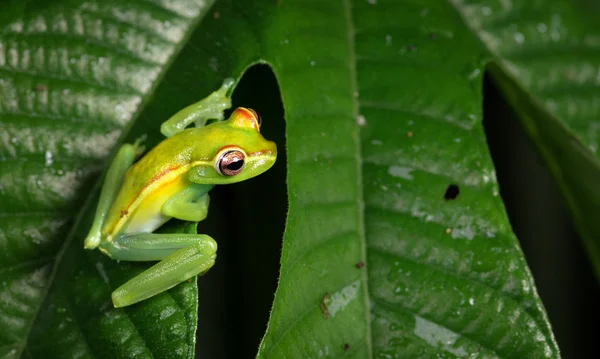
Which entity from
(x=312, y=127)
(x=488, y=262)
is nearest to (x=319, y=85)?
(x=312, y=127)

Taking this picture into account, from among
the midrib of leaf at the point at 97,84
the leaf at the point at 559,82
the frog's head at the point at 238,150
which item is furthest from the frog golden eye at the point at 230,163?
the leaf at the point at 559,82

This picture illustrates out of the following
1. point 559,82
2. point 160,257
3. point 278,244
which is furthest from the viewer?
point 278,244

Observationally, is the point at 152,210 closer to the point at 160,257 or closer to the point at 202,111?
the point at 160,257

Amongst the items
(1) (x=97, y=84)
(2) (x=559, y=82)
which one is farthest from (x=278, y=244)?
(2) (x=559, y=82)

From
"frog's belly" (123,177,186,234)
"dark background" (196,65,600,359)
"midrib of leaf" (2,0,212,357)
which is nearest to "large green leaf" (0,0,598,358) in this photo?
"midrib of leaf" (2,0,212,357)

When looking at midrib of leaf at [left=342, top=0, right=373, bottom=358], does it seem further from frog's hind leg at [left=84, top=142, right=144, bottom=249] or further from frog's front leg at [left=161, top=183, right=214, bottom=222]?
frog's hind leg at [left=84, top=142, right=144, bottom=249]

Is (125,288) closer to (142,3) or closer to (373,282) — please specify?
(373,282)

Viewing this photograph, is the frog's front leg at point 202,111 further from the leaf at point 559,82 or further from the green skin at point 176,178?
the leaf at point 559,82
